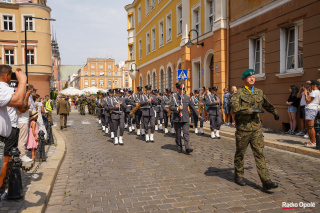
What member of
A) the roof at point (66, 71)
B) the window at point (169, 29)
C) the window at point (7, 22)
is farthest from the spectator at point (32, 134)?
the roof at point (66, 71)

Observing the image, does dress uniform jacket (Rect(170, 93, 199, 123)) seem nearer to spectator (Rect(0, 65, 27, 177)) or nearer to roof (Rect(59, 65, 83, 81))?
spectator (Rect(0, 65, 27, 177))

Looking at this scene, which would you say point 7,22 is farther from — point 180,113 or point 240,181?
point 240,181

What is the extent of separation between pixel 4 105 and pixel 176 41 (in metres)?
19.9

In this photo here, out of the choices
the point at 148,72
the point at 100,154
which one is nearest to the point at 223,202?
the point at 100,154

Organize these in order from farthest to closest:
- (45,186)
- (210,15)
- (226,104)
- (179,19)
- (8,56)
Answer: (8,56) → (179,19) → (210,15) → (226,104) → (45,186)

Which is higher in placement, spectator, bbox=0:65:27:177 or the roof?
the roof

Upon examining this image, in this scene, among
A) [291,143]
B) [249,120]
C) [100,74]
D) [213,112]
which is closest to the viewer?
[249,120]

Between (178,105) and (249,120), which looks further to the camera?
(178,105)

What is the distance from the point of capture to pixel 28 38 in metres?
34.7

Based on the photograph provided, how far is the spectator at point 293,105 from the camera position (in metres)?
10.3

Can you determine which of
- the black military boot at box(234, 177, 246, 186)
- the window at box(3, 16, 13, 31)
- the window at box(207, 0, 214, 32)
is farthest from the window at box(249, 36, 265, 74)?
the window at box(3, 16, 13, 31)

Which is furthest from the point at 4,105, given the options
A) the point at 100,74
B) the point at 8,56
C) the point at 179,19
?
the point at 100,74

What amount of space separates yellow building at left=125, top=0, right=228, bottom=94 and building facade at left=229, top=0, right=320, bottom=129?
142cm

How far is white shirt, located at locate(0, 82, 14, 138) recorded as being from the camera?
3.15 metres
